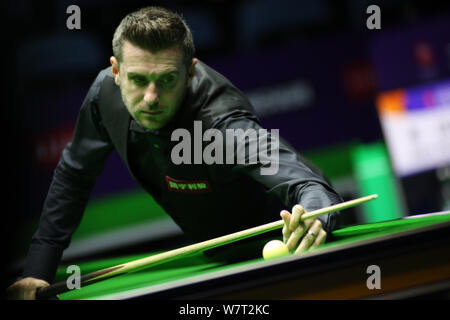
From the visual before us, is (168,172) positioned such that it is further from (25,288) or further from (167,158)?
(25,288)

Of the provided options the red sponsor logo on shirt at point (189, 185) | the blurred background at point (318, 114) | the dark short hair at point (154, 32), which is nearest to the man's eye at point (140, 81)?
the dark short hair at point (154, 32)

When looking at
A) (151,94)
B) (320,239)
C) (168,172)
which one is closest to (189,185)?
(168,172)

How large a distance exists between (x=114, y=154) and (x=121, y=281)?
115 inches

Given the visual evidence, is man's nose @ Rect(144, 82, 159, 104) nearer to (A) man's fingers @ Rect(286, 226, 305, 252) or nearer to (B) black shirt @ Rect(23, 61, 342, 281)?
(B) black shirt @ Rect(23, 61, 342, 281)

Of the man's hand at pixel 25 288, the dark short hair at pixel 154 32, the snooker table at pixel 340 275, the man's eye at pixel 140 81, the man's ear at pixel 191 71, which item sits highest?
the dark short hair at pixel 154 32

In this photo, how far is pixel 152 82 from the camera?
73.9 inches

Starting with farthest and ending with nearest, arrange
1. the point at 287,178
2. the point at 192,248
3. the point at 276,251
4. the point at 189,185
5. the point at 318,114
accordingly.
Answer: the point at 318,114
the point at 189,185
the point at 287,178
the point at 192,248
the point at 276,251

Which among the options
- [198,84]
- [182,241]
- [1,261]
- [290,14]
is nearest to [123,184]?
[182,241]

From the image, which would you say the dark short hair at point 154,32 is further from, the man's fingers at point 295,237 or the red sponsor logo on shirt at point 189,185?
the man's fingers at point 295,237

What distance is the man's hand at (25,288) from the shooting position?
6.22ft

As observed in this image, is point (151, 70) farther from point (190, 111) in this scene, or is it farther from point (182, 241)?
point (182, 241)

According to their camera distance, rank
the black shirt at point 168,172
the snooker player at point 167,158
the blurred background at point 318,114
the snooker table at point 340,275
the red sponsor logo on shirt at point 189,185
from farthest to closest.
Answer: the blurred background at point 318,114 < the red sponsor logo on shirt at point 189,185 < the black shirt at point 168,172 < the snooker player at point 167,158 < the snooker table at point 340,275

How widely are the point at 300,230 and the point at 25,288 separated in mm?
1044
